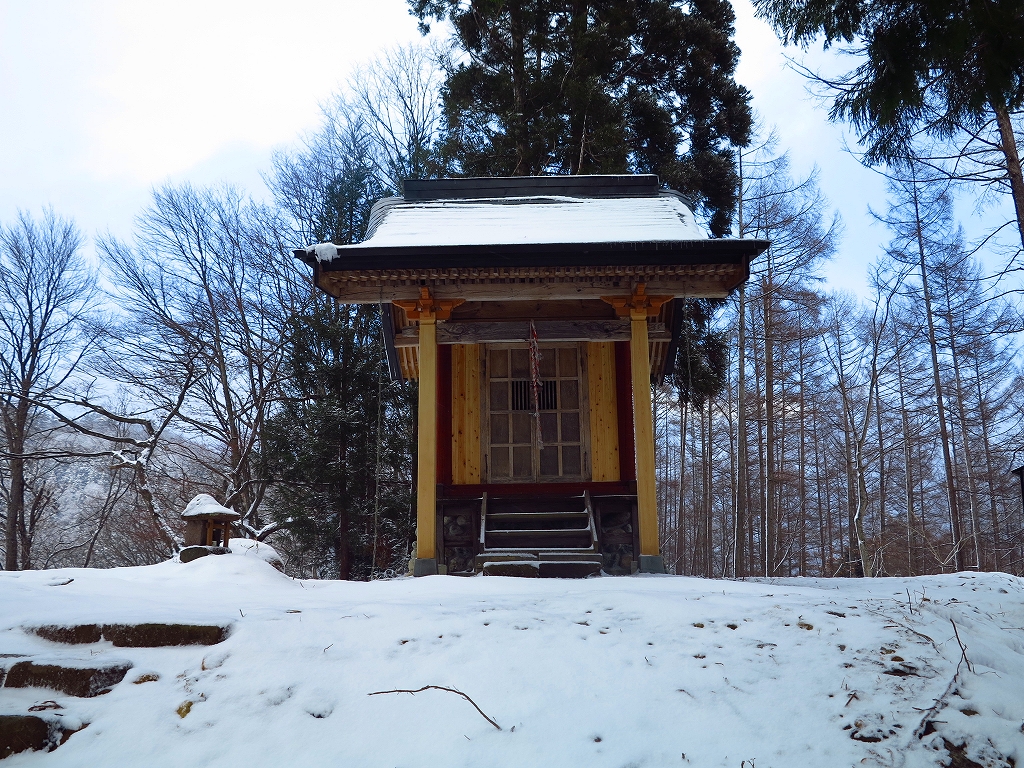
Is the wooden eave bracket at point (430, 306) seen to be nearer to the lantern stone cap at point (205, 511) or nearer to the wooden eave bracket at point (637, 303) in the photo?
the wooden eave bracket at point (637, 303)

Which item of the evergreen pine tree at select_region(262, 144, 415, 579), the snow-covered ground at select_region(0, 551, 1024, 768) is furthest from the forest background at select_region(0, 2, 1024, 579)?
the snow-covered ground at select_region(0, 551, 1024, 768)

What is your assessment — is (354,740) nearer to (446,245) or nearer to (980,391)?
(446,245)

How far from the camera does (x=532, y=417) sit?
8.78 m

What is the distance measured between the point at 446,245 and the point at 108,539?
16746mm

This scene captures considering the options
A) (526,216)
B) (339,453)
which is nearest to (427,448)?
(526,216)

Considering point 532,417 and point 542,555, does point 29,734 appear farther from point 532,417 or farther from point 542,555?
point 532,417

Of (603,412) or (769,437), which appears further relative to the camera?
(769,437)

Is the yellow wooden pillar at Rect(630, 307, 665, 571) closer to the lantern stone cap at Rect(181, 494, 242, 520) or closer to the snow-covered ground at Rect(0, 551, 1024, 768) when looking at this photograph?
the snow-covered ground at Rect(0, 551, 1024, 768)

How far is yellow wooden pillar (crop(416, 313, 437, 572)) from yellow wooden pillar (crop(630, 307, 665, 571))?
2.13 metres

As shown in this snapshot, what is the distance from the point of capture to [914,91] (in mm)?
3584

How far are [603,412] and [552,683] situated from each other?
19.5 ft

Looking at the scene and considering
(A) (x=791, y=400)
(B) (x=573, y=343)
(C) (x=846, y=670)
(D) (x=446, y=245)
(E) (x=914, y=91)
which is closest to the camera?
(C) (x=846, y=670)

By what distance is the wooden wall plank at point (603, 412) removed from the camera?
8.66 m

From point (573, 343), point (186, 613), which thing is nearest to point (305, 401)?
point (573, 343)
